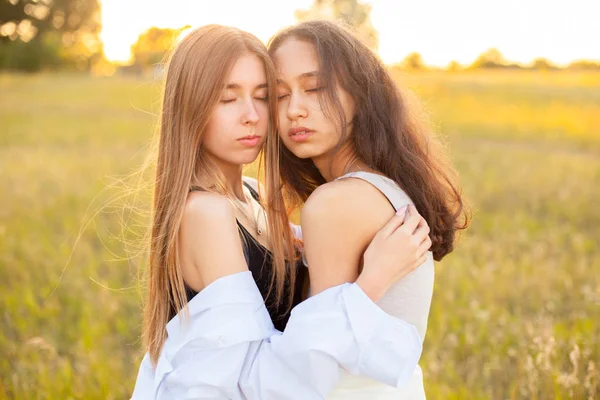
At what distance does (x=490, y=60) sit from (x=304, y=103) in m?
51.5

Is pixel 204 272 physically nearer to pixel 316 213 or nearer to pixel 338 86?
pixel 316 213

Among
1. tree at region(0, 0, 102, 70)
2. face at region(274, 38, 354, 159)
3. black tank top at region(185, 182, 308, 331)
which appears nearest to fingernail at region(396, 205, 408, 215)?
face at region(274, 38, 354, 159)

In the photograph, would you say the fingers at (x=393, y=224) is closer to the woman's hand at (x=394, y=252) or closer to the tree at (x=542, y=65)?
the woman's hand at (x=394, y=252)

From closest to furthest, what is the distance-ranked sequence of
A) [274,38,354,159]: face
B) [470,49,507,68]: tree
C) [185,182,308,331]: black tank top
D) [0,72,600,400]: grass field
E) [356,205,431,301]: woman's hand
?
1. [356,205,431,301]: woman's hand
2. [274,38,354,159]: face
3. [185,182,308,331]: black tank top
4. [0,72,600,400]: grass field
5. [470,49,507,68]: tree

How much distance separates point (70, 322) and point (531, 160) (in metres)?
8.37

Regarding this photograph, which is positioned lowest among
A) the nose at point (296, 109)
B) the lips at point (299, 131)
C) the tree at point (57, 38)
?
the tree at point (57, 38)

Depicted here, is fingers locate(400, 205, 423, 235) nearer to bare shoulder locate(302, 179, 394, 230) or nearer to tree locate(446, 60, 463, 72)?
bare shoulder locate(302, 179, 394, 230)

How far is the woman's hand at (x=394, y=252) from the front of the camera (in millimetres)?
2080

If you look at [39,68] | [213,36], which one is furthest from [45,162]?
[39,68]

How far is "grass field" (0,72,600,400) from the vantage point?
3539 millimetres

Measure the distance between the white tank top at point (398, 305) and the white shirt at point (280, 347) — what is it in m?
0.15

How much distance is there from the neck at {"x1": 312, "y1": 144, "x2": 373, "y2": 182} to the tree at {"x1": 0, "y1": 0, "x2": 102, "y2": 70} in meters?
37.3

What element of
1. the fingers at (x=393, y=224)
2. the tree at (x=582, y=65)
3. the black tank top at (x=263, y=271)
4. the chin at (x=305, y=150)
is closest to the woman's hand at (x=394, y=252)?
the fingers at (x=393, y=224)

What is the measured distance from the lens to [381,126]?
96.8 inches
